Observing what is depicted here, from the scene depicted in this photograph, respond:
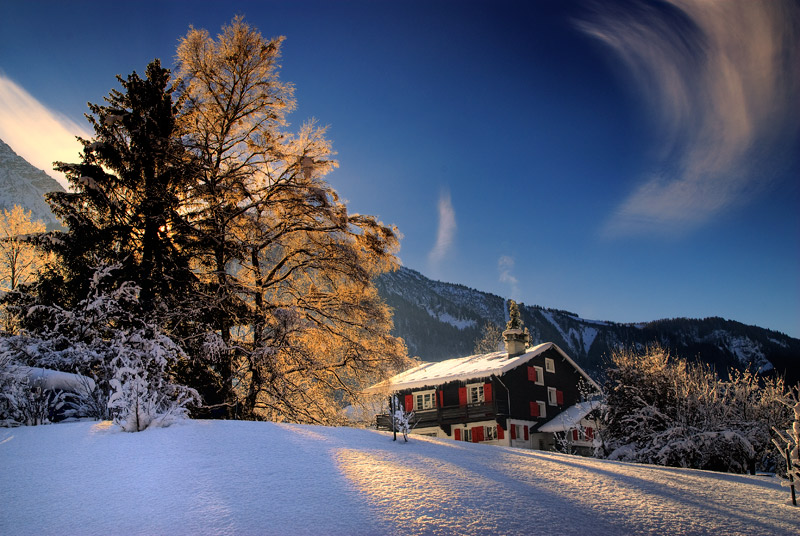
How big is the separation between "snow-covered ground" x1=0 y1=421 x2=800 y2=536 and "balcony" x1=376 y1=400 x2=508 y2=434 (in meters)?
25.8

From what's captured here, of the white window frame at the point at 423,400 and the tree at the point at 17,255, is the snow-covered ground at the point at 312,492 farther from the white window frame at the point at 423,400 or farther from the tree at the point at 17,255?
the white window frame at the point at 423,400

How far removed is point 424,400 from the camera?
122 feet

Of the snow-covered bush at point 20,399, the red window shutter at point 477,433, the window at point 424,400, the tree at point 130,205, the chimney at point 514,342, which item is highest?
the tree at point 130,205

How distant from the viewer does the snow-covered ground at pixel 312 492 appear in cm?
455

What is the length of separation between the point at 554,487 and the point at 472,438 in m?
29.8

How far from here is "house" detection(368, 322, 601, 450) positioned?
34406mm

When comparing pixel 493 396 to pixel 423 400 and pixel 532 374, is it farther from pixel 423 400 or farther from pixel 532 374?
pixel 423 400

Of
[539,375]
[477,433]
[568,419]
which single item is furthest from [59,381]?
[539,375]

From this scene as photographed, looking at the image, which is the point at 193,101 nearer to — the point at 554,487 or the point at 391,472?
the point at 391,472

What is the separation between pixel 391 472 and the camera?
6.37 metres

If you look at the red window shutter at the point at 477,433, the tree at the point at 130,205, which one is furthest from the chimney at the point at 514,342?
the tree at the point at 130,205

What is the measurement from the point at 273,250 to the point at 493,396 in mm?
21397

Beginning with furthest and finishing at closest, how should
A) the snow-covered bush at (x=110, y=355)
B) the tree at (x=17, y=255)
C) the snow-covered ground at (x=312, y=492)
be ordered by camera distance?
the tree at (x=17, y=255) → the snow-covered bush at (x=110, y=355) → the snow-covered ground at (x=312, y=492)

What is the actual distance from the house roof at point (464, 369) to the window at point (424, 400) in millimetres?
1037
